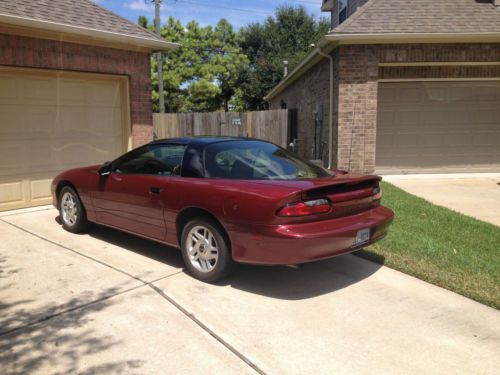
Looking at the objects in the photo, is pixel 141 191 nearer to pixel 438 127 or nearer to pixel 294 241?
pixel 294 241

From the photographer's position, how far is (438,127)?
11266mm

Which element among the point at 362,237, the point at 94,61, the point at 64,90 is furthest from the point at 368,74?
the point at 362,237

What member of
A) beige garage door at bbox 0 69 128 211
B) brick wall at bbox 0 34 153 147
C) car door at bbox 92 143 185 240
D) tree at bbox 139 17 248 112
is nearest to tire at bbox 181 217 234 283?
car door at bbox 92 143 185 240

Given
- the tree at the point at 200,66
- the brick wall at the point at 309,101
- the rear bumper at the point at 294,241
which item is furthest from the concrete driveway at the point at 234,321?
the tree at the point at 200,66

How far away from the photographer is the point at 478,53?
35.5 feet

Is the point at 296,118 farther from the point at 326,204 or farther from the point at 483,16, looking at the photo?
the point at 326,204

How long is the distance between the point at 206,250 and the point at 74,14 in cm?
653

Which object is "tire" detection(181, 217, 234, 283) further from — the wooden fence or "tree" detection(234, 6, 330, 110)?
"tree" detection(234, 6, 330, 110)

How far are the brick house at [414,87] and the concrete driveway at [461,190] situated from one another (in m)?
0.41

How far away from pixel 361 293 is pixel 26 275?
11.0 feet

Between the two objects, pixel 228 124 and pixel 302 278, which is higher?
pixel 228 124

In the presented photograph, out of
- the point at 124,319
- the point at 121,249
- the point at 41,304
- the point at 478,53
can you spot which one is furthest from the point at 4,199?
the point at 478,53

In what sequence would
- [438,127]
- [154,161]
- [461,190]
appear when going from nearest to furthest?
[154,161] → [461,190] → [438,127]

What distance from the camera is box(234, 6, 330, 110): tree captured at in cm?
3903
